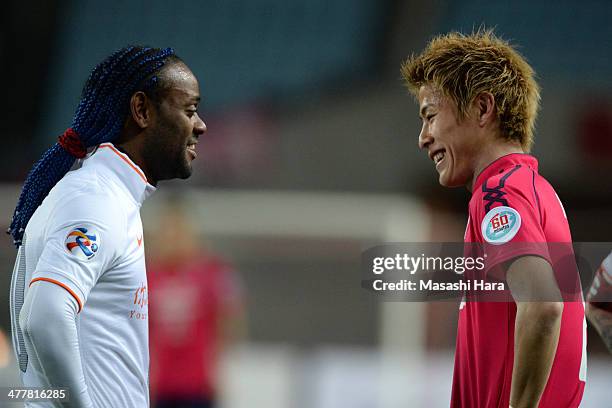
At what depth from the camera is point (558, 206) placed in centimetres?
233

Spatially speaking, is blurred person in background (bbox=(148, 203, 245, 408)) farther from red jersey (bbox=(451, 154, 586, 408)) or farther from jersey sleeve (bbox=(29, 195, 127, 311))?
jersey sleeve (bbox=(29, 195, 127, 311))

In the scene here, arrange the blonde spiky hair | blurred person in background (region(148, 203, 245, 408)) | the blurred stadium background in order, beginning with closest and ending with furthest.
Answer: the blonde spiky hair → blurred person in background (region(148, 203, 245, 408)) → the blurred stadium background

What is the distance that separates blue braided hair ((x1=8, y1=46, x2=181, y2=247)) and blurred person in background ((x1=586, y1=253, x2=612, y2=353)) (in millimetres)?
1237

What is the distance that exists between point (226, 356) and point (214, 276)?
4.36 ft

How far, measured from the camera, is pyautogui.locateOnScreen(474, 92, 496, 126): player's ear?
2.47 m

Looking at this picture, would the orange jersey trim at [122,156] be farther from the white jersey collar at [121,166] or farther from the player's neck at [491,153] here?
the player's neck at [491,153]

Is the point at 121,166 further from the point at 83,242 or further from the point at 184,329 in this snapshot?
the point at 184,329

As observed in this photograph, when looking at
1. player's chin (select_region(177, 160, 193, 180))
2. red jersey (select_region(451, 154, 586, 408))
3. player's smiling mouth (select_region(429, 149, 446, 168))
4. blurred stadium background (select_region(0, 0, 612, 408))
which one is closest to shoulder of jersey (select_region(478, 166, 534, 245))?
red jersey (select_region(451, 154, 586, 408))

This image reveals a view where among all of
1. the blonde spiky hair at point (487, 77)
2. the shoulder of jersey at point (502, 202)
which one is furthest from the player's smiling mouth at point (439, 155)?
the shoulder of jersey at point (502, 202)

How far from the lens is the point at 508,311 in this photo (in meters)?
2.25

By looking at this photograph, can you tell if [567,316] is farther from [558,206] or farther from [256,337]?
[256,337]

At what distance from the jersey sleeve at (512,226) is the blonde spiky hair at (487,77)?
28 cm

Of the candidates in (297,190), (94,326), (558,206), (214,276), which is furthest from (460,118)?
(297,190)

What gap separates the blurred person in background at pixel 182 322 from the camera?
5434 millimetres
